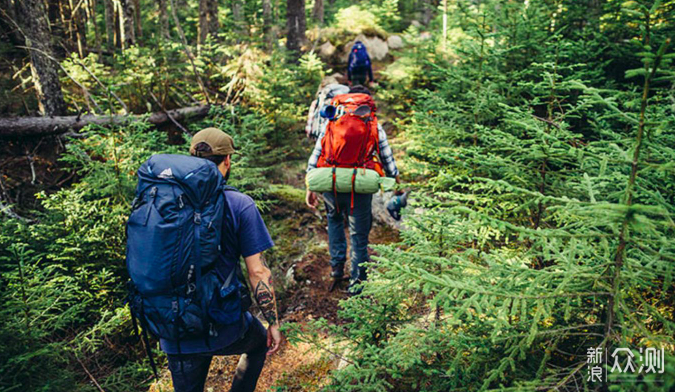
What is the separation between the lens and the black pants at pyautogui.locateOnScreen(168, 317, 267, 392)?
9.15 ft

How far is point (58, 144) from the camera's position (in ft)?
24.5

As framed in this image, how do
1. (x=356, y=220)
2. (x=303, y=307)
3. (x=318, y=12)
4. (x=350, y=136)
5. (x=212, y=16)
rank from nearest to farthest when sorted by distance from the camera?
(x=350, y=136), (x=356, y=220), (x=303, y=307), (x=212, y=16), (x=318, y=12)

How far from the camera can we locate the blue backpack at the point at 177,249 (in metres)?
2.44

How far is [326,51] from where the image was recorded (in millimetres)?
13930

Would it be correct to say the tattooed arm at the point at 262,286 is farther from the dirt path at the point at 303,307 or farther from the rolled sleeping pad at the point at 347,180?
the rolled sleeping pad at the point at 347,180

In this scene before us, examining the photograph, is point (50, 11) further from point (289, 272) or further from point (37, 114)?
point (289, 272)

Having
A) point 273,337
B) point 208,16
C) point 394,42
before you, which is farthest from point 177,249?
point 394,42

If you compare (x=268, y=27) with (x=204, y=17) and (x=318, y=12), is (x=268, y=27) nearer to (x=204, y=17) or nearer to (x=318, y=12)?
(x=204, y=17)

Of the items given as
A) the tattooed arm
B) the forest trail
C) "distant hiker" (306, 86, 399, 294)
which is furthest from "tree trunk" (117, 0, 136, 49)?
the tattooed arm

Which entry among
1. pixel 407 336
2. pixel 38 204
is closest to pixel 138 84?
pixel 38 204

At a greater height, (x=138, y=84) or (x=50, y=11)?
(x=50, y=11)

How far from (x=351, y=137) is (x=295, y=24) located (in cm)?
1009

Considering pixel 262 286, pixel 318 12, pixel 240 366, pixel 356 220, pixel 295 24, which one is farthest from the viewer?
pixel 318 12

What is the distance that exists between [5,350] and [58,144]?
226 inches
